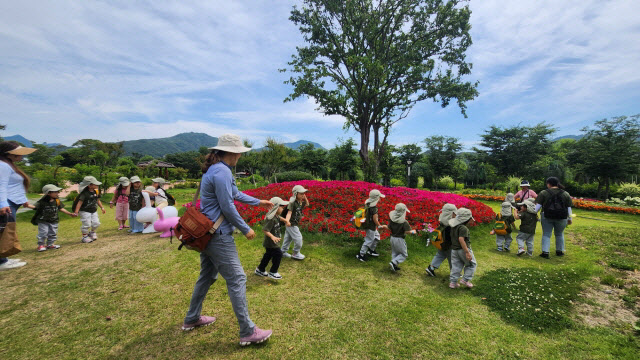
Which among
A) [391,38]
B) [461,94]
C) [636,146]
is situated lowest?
[636,146]

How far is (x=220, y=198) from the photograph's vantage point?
2752mm

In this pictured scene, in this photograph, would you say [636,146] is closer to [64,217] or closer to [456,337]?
[456,337]

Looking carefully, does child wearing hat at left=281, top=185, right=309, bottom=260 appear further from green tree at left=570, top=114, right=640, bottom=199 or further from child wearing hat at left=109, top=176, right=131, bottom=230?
green tree at left=570, top=114, right=640, bottom=199

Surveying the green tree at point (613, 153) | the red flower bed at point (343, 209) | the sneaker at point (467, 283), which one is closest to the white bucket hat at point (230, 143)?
the sneaker at point (467, 283)

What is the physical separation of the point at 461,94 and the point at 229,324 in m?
20.7

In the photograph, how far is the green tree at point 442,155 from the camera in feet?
108

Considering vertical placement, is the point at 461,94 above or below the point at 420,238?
above

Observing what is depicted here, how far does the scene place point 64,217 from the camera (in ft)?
35.4

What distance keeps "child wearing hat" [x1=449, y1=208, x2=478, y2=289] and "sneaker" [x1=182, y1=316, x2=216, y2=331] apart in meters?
4.07

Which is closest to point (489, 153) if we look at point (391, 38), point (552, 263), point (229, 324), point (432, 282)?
point (391, 38)

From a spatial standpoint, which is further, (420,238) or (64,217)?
(64,217)

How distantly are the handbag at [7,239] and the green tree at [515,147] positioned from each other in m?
44.9

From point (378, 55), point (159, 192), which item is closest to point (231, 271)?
point (159, 192)

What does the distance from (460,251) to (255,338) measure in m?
3.80
